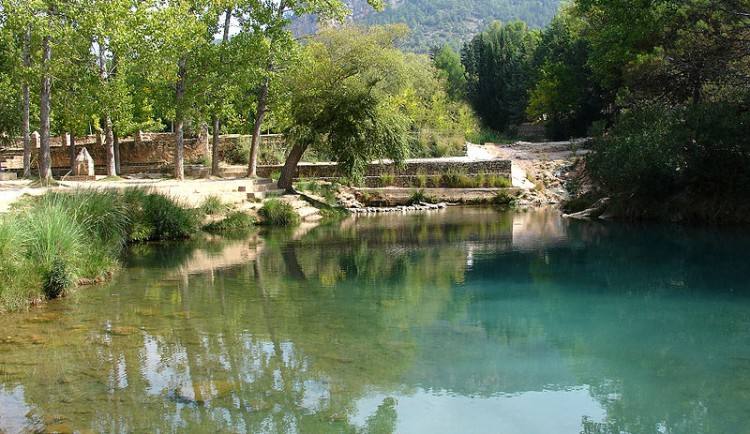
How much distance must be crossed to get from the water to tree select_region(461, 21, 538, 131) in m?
39.4

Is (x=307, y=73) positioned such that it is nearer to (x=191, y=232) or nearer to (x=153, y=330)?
(x=191, y=232)

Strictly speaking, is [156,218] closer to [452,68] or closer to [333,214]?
[333,214]

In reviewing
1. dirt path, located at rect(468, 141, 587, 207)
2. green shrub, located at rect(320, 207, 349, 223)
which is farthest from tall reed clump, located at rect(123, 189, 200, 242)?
dirt path, located at rect(468, 141, 587, 207)

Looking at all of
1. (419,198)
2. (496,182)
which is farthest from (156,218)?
(496,182)

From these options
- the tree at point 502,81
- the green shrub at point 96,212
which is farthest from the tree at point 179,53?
the tree at point 502,81

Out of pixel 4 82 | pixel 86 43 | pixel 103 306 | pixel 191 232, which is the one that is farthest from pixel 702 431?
pixel 4 82

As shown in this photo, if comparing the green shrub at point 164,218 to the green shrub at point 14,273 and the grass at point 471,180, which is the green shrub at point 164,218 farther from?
the grass at point 471,180

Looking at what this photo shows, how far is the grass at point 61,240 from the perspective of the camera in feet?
36.9

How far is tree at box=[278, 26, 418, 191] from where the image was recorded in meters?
26.9

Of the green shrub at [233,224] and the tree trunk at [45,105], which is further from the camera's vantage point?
the green shrub at [233,224]

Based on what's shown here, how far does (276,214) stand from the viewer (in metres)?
25.5

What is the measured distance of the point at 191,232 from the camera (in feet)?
70.3

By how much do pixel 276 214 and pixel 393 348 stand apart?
16804mm

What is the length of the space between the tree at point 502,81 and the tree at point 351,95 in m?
28.1
